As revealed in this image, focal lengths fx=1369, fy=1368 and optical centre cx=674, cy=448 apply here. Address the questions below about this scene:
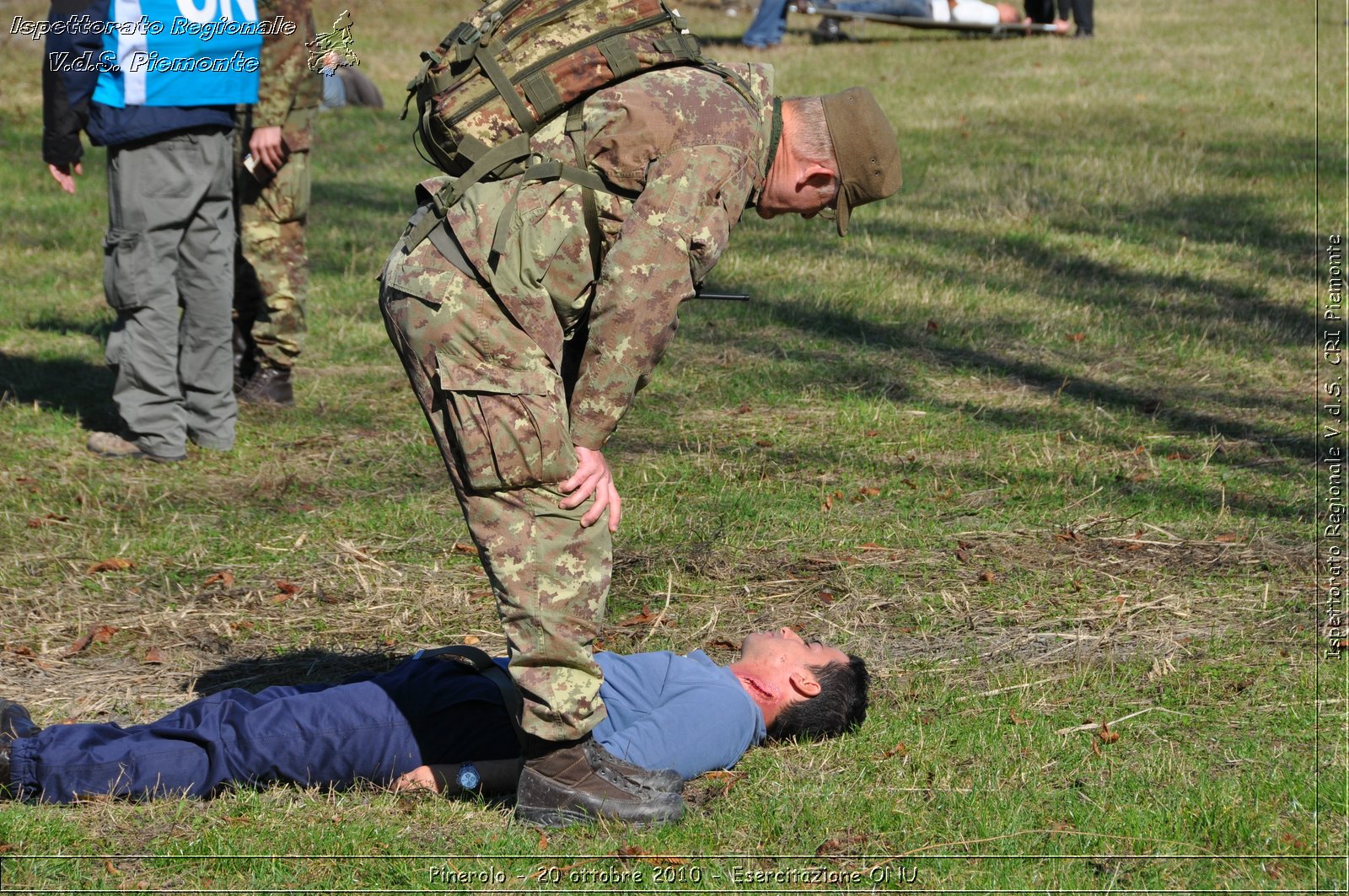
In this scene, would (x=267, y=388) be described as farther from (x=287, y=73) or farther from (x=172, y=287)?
(x=287, y=73)

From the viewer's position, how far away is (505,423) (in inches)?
137

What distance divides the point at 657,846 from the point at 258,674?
6.09ft

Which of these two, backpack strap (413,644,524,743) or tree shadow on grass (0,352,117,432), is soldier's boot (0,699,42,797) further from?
tree shadow on grass (0,352,117,432)

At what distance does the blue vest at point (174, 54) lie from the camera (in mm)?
6227

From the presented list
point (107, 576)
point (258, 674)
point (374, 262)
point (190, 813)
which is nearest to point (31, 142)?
point (374, 262)

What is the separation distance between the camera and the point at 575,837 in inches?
149

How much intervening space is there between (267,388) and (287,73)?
1.74 meters

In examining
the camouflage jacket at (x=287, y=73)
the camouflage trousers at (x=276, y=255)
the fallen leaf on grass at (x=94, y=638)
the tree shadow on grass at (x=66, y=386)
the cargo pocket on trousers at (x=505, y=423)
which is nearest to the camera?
the cargo pocket on trousers at (x=505, y=423)

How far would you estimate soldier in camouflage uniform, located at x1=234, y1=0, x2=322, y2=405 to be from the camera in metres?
7.09

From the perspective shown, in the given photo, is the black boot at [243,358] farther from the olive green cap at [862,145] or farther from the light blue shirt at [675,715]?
the olive green cap at [862,145]

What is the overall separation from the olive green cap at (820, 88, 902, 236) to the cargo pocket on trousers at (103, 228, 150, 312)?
160 inches

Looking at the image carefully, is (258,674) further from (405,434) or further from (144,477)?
(405,434)

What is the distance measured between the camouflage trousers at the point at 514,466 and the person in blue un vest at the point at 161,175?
3.24m

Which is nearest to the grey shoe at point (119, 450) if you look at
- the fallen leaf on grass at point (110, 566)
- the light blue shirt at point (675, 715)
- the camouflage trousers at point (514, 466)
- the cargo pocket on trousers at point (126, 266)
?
the cargo pocket on trousers at point (126, 266)
